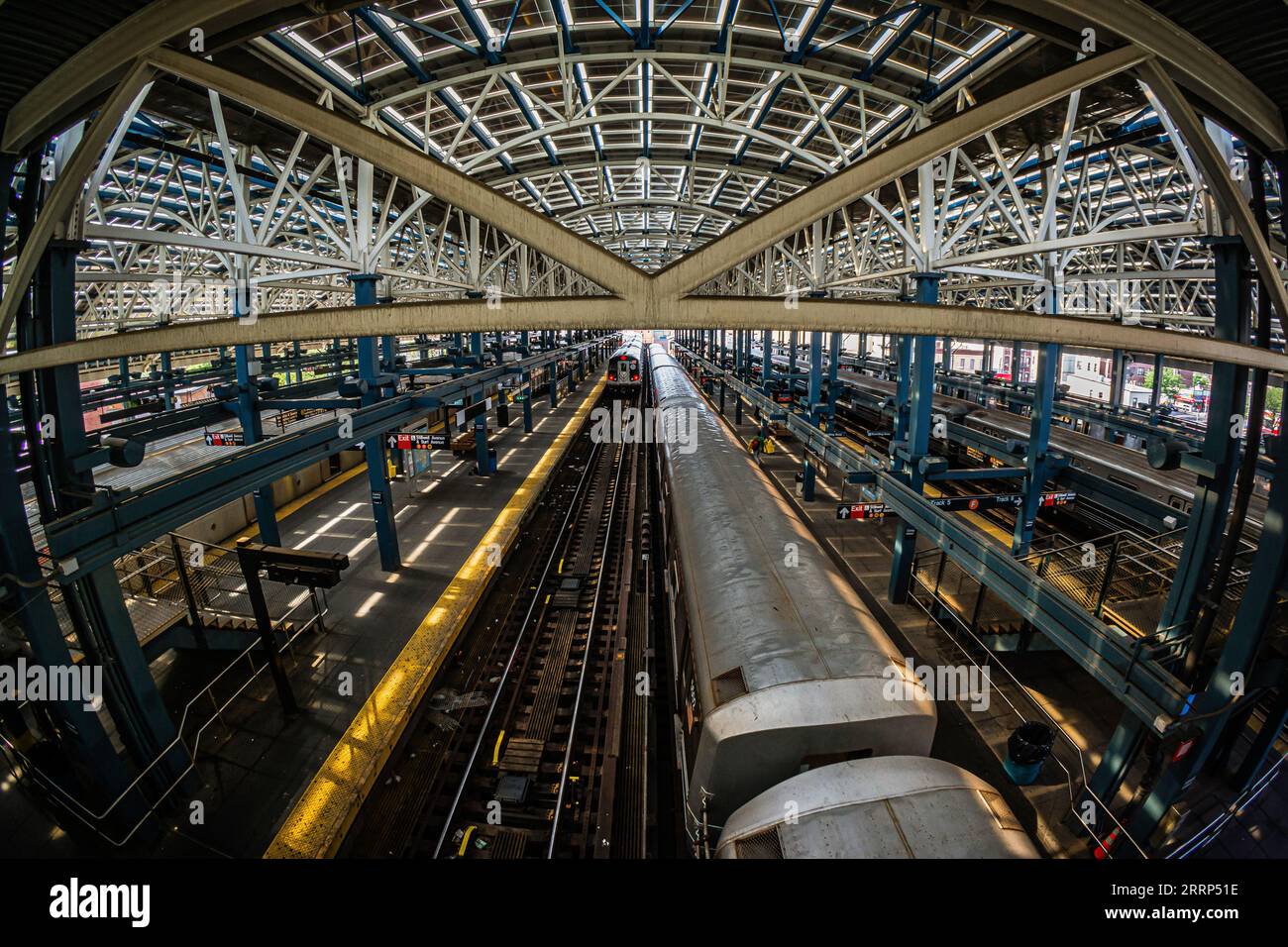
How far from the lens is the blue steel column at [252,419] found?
9359mm

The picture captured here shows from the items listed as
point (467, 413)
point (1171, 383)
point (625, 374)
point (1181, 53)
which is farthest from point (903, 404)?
point (1171, 383)

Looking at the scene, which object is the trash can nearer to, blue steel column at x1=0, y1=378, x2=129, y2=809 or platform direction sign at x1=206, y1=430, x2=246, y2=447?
blue steel column at x1=0, y1=378, x2=129, y2=809

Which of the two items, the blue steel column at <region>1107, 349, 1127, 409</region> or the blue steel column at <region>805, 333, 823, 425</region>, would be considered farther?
A: the blue steel column at <region>1107, 349, 1127, 409</region>

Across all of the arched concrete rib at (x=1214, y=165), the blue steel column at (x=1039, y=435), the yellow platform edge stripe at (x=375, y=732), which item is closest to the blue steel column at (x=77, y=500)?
the yellow platform edge stripe at (x=375, y=732)

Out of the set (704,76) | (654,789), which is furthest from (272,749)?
(704,76)

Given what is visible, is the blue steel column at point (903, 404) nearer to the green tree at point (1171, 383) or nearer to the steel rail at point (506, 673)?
the steel rail at point (506, 673)

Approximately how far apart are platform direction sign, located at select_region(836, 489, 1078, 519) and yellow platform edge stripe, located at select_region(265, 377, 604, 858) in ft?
21.6

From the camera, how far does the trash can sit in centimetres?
545

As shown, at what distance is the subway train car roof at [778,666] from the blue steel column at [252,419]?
28.6 ft

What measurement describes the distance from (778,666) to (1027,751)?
3.74m

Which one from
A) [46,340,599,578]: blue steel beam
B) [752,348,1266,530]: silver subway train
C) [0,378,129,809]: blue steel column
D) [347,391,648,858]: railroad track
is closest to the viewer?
[0,378,129,809]: blue steel column

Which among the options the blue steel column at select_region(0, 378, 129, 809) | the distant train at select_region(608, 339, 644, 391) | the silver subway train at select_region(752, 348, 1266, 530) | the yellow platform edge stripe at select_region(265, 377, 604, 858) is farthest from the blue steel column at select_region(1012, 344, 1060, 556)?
the distant train at select_region(608, 339, 644, 391)

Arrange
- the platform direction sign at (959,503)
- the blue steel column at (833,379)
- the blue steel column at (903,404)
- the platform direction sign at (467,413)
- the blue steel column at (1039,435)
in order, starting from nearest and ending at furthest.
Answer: the platform direction sign at (959,503) → the blue steel column at (1039,435) → the blue steel column at (903,404) → the platform direction sign at (467,413) → the blue steel column at (833,379)
